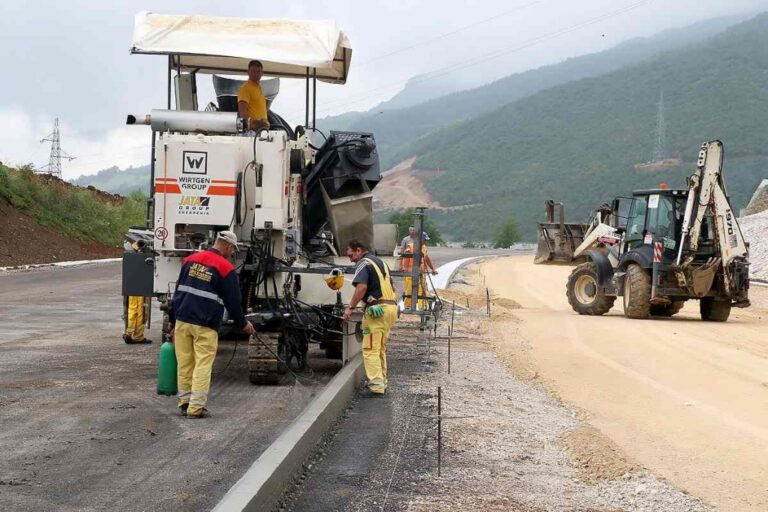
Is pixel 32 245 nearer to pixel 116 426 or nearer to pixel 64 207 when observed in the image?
pixel 64 207

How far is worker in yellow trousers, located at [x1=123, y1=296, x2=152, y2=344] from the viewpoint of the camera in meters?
15.2

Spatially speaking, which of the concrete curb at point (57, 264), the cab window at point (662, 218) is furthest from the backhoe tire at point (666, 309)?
the concrete curb at point (57, 264)

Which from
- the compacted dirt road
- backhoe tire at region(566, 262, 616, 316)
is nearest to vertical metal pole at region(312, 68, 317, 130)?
the compacted dirt road

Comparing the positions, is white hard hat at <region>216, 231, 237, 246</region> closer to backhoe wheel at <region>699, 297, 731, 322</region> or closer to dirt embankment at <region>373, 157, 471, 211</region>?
backhoe wheel at <region>699, 297, 731, 322</region>

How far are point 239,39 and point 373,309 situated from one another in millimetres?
4126

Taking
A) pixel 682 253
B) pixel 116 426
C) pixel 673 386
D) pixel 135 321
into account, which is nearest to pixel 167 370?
pixel 116 426

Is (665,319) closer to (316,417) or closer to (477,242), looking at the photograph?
(316,417)

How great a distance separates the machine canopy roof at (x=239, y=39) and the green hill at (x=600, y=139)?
10253cm

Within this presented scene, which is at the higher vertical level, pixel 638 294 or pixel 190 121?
pixel 190 121

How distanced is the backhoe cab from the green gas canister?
1407cm

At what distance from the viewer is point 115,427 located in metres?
9.05

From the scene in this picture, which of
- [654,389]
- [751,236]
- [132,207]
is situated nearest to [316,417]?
[654,389]

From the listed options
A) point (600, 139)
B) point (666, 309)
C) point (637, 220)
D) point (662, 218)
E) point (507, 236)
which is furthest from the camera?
point (600, 139)

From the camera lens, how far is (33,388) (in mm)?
10969
